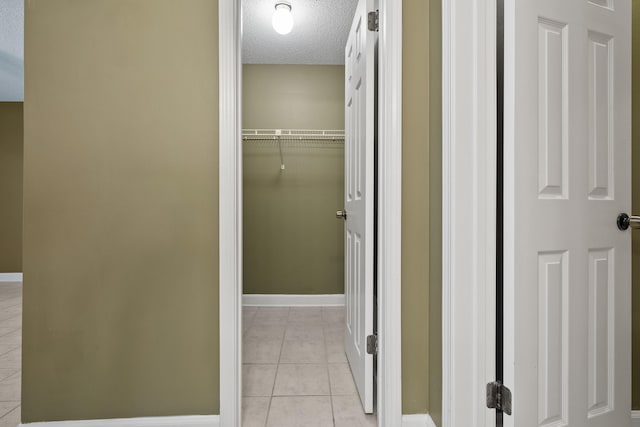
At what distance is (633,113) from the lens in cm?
151

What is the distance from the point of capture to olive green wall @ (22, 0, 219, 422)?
57.1 inches

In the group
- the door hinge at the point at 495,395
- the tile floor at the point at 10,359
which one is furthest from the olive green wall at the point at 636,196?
the tile floor at the point at 10,359

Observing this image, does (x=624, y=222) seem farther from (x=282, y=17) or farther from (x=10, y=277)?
(x=10, y=277)

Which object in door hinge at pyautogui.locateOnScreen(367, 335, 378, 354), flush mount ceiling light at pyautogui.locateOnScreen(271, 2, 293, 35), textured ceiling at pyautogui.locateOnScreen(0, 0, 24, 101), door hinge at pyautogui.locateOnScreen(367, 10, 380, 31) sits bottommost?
door hinge at pyautogui.locateOnScreen(367, 335, 378, 354)

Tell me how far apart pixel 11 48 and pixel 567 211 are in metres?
4.69

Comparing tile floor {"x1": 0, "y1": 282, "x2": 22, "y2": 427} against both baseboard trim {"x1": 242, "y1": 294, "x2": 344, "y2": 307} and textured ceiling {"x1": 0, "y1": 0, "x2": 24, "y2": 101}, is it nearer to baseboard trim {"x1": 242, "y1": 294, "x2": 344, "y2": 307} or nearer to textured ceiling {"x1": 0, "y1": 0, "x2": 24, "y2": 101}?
baseboard trim {"x1": 242, "y1": 294, "x2": 344, "y2": 307}

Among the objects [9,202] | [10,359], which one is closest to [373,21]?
[10,359]

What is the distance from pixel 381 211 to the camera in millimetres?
1501

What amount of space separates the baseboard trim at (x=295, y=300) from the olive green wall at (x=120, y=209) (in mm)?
2004

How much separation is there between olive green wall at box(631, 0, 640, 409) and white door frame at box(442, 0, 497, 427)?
32.5 inches

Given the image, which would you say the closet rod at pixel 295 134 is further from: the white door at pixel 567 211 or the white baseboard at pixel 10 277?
the white baseboard at pixel 10 277

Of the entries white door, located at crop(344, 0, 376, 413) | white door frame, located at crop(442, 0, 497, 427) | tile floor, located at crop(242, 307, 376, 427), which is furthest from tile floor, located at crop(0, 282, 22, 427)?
white door frame, located at crop(442, 0, 497, 427)

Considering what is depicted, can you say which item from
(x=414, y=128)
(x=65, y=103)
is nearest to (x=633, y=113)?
(x=414, y=128)

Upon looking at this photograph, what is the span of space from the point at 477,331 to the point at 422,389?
18.5 inches
